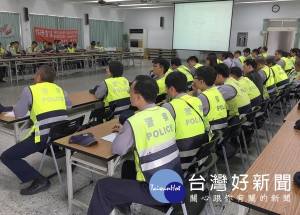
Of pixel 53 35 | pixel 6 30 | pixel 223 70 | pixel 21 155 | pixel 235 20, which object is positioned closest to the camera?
pixel 21 155

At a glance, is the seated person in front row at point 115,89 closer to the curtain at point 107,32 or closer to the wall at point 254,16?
the wall at point 254,16

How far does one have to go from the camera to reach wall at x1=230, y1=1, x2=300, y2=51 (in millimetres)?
12675

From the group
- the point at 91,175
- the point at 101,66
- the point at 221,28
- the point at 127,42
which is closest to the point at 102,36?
the point at 127,42

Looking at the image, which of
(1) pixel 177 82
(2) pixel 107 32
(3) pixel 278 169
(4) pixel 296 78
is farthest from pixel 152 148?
(2) pixel 107 32

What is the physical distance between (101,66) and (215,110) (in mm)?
11184

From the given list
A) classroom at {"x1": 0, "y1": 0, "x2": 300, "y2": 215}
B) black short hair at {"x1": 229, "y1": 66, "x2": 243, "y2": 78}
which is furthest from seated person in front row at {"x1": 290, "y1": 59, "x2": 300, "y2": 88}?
black short hair at {"x1": 229, "y1": 66, "x2": 243, "y2": 78}

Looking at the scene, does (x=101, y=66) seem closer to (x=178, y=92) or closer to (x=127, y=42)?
(x=127, y=42)

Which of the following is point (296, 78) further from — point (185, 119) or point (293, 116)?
point (185, 119)

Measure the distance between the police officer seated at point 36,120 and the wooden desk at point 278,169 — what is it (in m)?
1.89

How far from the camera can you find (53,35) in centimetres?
1323

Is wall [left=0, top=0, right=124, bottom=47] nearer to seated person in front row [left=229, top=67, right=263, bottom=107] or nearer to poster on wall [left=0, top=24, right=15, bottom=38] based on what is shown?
poster on wall [left=0, top=24, right=15, bottom=38]

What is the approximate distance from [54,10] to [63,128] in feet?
41.6

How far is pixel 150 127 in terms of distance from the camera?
5.20 feet

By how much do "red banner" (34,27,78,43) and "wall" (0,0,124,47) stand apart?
426mm
